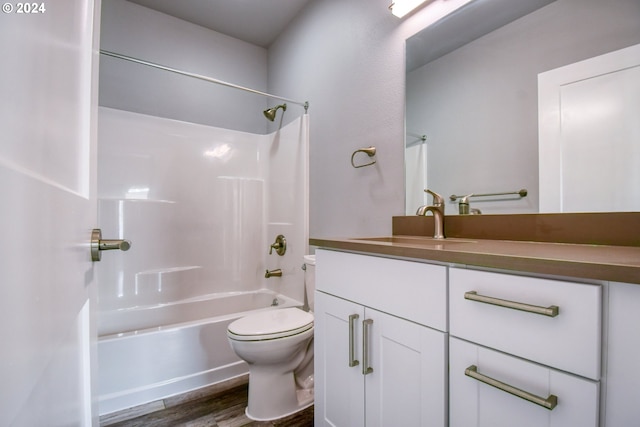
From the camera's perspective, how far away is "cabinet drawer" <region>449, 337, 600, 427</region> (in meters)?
0.53

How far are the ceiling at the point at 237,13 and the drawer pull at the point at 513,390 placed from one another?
8.18 feet

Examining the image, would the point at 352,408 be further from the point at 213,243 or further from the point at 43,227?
the point at 213,243

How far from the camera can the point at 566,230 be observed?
3.10 feet

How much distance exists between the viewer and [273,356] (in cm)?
140

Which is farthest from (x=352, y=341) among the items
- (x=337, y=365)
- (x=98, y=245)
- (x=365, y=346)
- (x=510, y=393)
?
(x=98, y=245)

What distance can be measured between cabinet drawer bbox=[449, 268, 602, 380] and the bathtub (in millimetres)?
1555

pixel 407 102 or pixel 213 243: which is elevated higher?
pixel 407 102

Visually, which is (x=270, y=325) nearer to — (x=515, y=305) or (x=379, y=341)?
(x=379, y=341)

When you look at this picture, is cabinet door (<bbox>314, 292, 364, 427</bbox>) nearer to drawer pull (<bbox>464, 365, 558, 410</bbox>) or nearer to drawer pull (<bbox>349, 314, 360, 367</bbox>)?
drawer pull (<bbox>349, 314, 360, 367</bbox>)

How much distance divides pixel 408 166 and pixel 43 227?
4.54 feet

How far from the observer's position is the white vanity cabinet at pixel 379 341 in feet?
2.47

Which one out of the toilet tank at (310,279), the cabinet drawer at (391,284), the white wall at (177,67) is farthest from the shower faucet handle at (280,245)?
the cabinet drawer at (391,284)

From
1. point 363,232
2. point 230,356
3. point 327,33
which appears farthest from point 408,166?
point 230,356

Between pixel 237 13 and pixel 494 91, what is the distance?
2090mm
